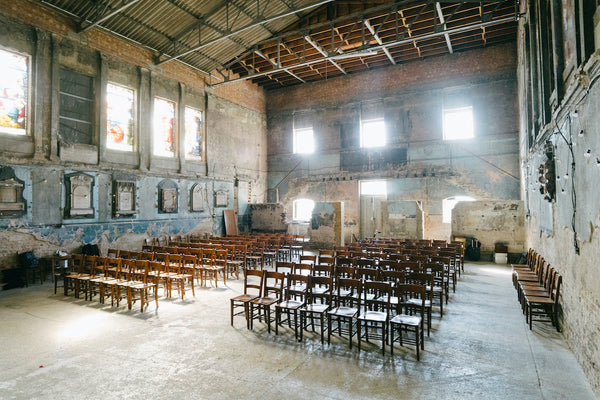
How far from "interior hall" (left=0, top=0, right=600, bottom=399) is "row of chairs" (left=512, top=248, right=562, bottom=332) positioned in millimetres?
89

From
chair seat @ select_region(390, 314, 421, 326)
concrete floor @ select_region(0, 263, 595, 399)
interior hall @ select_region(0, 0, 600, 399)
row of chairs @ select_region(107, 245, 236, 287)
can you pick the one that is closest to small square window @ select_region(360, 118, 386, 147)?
interior hall @ select_region(0, 0, 600, 399)

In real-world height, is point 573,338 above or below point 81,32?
below

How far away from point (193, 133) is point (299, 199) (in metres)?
7.17

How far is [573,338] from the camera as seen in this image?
4641mm

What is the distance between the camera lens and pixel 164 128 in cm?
1512

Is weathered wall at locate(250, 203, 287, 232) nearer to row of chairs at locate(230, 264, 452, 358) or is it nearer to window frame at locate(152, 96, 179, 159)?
window frame at locate(152, 96, 179, 159)

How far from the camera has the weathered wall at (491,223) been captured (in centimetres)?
1236

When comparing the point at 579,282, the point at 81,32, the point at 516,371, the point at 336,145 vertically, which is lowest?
the point at 516,371

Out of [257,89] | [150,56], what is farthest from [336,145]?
[150,56]

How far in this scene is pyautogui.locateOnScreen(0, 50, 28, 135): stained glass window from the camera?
32.9 feet

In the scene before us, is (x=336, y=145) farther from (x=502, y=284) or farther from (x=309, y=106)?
(x=502, y=284)

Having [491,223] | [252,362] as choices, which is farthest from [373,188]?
[252,362]

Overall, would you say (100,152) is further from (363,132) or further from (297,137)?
(363,132)

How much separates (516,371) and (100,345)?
5.55 m
